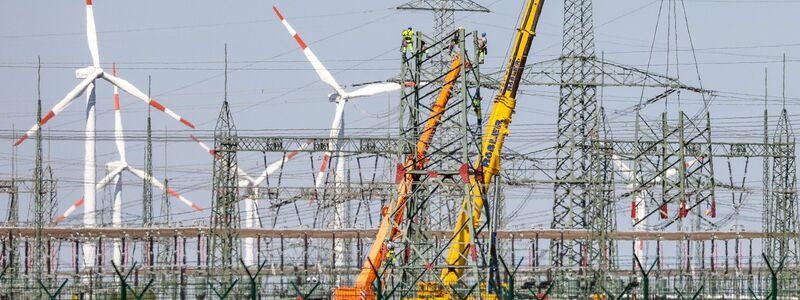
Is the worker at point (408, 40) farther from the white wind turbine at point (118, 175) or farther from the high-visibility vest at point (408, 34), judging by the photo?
the white wind turbine at point (118, 175)

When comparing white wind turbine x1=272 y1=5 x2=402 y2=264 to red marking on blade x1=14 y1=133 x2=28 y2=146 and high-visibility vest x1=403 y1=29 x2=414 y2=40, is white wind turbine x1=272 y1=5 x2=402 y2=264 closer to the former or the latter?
red marking on blade x1=14 y1=133 x2=28 y2=146

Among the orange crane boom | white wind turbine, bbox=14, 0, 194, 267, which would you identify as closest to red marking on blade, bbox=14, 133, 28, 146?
white wind turbine, bbox=14, 0, 194, 267

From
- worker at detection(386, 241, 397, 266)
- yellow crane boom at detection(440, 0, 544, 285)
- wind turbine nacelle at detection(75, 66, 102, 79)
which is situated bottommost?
worker at detection(386, 241, 397, 266)

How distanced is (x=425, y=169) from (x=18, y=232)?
4045 cm

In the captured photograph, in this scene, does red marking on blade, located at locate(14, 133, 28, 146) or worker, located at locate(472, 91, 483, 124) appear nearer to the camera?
worker, located at locate(472, 91, 483, 124)

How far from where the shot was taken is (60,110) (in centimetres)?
10094

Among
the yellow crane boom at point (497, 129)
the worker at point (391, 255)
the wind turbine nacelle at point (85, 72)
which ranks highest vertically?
the wind turbine nacelle at point (85, 72)

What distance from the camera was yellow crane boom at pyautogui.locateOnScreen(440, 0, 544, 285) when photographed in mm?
53938

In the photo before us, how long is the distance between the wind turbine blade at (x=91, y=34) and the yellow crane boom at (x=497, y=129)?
4598 centimetres

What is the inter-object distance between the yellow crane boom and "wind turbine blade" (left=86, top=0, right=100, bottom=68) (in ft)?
151

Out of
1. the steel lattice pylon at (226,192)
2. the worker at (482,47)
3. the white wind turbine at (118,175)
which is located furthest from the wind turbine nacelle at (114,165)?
the worker at (482,47)

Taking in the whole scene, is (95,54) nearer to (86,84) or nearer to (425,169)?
(86,84)

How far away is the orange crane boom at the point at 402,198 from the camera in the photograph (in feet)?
168

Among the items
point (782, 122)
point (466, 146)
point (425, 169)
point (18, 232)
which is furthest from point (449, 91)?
point (18, 232)
